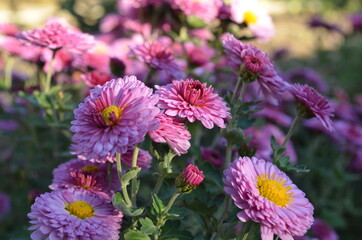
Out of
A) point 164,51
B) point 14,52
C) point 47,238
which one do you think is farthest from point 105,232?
point 14,52

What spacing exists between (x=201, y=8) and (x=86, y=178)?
2.81 ft

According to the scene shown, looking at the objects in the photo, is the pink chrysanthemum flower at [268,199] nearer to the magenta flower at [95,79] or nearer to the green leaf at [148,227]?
the green leaf at [148,227]

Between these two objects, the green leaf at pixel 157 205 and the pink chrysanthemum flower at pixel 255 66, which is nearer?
the green leaf at pixel 157 205

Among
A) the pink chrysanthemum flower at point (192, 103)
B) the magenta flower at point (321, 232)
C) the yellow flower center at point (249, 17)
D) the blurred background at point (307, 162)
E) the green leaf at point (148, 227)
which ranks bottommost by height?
the blurred background at point (307, 162)

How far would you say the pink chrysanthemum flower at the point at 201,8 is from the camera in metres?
1.72

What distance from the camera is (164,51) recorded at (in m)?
1.41

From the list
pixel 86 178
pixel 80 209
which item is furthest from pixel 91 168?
pixel 80 209

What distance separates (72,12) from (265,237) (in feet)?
7.37

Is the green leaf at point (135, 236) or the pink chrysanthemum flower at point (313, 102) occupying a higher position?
the pink chrysanthemum flower at point (313, 102)

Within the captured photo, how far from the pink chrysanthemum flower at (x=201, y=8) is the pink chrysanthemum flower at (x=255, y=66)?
1.79 ft

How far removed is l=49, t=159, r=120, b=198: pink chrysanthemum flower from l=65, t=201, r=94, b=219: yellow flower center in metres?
0.08

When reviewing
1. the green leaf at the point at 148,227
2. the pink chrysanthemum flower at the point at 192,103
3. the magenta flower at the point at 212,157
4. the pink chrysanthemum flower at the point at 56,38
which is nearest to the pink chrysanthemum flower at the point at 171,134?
the pink chrysanthemum flower at the point at 192,103

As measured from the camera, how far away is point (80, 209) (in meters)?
1.02

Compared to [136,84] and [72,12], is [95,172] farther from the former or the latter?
[72,12]
